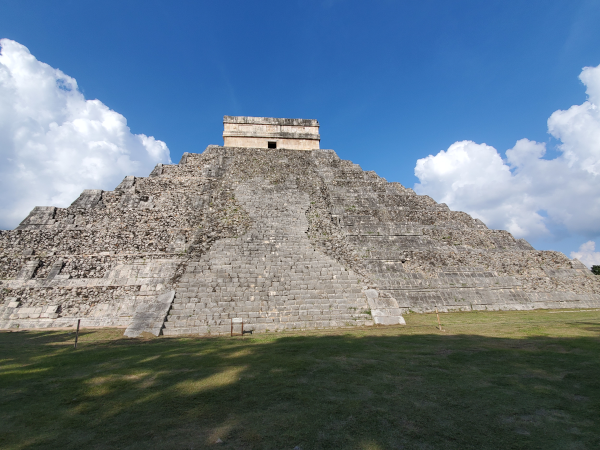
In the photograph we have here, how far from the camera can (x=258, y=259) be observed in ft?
Result: 38.6

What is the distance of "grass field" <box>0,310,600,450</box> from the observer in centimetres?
285

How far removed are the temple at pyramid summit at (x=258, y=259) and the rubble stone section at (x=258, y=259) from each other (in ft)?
0.17

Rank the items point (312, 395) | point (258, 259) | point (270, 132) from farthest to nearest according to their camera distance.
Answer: point (270, 132) < point (258, 259) < point (312, 395)

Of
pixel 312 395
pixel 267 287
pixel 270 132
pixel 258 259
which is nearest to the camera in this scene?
pixel 312 395

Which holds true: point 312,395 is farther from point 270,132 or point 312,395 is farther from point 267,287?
point 270,132

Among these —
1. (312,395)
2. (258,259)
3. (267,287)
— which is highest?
(258,259)

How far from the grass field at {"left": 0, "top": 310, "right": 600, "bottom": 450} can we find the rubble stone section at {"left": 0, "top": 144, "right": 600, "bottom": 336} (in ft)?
11.3

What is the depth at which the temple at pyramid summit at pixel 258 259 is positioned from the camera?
9914 mm

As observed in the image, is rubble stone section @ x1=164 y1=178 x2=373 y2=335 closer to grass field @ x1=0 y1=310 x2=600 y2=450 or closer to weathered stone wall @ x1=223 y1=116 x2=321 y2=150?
grass field @ x1=0 y1=310 x2=600 y2=450

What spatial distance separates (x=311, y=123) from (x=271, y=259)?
15.2 metres

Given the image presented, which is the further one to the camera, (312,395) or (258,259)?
(258,259)

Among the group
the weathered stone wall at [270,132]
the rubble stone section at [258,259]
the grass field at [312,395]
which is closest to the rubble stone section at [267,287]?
the rubble stone section at [258,259]

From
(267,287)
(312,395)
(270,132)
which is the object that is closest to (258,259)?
(267,287)

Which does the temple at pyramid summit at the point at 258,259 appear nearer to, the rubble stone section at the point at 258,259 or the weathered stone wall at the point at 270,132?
the rubble stone section at the point at 258,259
